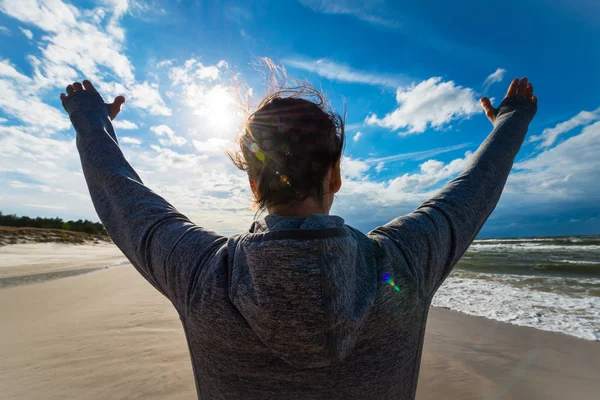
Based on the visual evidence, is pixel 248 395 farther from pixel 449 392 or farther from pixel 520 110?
pixel 449 392

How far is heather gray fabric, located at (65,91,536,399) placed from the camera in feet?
2.03

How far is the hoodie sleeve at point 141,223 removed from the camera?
2.66 feet

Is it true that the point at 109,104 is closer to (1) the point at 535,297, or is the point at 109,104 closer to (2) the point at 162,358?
(2) the point at 162,358

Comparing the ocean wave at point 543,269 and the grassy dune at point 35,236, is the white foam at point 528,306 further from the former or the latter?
the grassy dune at point 35,236

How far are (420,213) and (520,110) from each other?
0.80 meters

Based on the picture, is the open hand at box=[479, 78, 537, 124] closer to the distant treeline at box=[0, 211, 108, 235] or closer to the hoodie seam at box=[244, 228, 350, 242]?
the hoodie seam at box=[244, 228, 350, 242]

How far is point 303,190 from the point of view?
86cm

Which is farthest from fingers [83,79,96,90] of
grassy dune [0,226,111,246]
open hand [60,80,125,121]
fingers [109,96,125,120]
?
grassy dune [0,226,111,246]

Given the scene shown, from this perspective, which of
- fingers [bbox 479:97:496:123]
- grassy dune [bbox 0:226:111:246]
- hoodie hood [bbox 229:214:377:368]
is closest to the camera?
hoodie hood [bbox 229:214:377:368]

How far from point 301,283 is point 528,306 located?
26.6 feet

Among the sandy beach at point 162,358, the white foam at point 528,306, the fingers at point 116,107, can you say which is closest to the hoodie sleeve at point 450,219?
the fingers at point 116,107

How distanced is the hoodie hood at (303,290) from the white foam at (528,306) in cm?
621

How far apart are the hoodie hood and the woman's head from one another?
0.19m

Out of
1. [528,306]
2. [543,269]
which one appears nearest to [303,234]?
[528,306]
